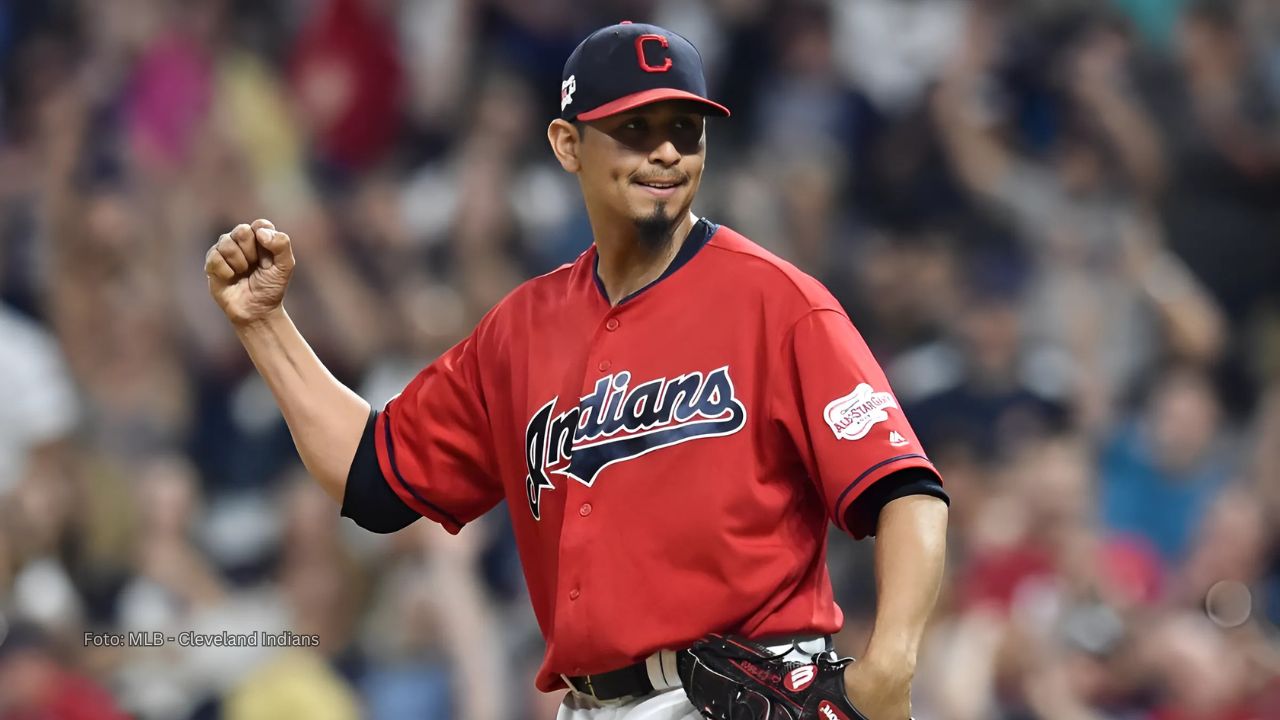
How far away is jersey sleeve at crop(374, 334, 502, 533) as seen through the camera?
3.45m

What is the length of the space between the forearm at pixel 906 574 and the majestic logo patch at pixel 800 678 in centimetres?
10

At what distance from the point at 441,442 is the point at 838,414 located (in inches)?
35.7

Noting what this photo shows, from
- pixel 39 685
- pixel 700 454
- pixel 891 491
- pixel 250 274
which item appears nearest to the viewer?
pixel 891 491

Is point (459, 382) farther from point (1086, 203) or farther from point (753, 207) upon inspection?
point (1086, 203)

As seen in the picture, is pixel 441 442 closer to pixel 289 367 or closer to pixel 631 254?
pixel 289 367

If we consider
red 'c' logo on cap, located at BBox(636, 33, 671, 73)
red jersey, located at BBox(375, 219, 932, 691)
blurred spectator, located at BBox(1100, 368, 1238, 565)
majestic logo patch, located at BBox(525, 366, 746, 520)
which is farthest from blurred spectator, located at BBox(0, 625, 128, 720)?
blurred spectator, located at BBox(1100, 368, 1238, 565)

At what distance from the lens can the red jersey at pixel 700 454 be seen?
294cm

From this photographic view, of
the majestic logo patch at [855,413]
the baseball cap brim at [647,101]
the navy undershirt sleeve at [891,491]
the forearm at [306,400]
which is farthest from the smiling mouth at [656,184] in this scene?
the forearm at [306,400]

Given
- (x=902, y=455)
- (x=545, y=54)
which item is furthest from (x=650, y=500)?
(x=545, y=54)

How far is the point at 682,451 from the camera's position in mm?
2998

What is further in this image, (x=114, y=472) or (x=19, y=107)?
(x=19, y=107)

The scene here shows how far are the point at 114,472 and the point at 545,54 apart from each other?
2.83 meters

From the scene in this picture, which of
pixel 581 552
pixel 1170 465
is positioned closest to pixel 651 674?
pixel 581 552

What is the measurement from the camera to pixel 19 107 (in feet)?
26.0
